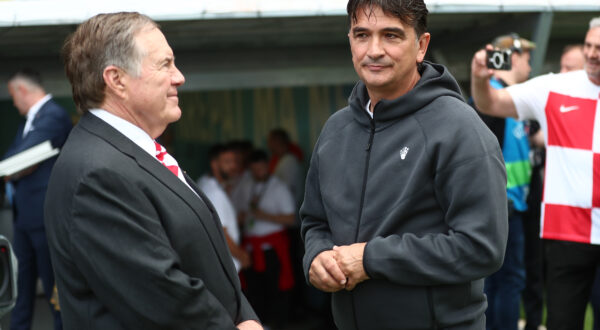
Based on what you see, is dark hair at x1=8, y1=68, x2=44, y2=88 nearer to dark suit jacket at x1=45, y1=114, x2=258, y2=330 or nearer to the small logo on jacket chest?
dark suit jacket at x1=45, y1=114, x2=258, y2=330

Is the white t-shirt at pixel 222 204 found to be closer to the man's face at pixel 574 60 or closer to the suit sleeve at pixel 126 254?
the man's face at pixel 574 60

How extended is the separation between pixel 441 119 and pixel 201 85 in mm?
4567

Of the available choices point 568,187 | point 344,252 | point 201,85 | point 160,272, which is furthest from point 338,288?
point 201,85

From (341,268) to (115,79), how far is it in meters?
0.85

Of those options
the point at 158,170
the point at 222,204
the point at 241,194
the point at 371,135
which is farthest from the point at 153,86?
the point at 241,194

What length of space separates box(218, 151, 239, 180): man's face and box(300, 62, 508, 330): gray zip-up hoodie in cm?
398

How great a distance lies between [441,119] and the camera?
208 cm

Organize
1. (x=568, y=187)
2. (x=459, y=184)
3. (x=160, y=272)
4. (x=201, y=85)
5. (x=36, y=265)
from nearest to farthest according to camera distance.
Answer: (x=160, y=272) < (x=459, y=184) < (x=568, y=187) < (x=36, y=265) < (x=201, y=85)

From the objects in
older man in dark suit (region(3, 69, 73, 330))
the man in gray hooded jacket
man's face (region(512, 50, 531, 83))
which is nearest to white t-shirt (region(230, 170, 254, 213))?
older man in dark suit (region(3, 69, 73, 330))

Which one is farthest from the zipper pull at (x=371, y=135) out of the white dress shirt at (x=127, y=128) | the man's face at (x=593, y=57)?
the man's face at (x=593, y=57)

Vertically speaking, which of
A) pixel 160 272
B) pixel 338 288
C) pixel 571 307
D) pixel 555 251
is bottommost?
pixel 571 307

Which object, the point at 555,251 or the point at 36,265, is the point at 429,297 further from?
the point at 36,265

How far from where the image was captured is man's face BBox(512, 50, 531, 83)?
4.87m

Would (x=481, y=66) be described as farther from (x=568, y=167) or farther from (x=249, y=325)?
(x=249, y=325)
